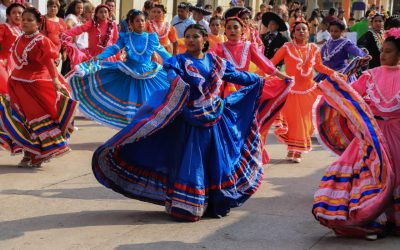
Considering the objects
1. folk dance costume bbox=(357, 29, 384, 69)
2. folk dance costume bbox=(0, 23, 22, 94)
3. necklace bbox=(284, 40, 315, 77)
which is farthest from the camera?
folk dance costume bbox=(357, 29, 384, 69)

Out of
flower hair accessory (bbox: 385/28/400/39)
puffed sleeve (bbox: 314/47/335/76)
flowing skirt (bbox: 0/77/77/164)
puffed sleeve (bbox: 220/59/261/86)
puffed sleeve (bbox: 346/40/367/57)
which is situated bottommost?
flowing skirt (bbox: 0/77/77/164)

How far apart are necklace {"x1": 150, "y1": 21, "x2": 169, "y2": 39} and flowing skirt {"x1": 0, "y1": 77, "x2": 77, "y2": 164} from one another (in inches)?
177

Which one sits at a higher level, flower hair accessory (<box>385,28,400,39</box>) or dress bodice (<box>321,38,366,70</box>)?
flower hair accessory (<box>385,28,400,39</box>)

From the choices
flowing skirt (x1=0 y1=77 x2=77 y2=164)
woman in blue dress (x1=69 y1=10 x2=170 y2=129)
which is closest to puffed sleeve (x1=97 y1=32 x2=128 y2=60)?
woman in blue dress (x1=69 y1=10 x2=170 y2=129)

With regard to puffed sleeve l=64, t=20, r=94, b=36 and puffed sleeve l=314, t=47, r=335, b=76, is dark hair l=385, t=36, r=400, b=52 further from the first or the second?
puffed sleeve l=64, t=20, r=94, b=36

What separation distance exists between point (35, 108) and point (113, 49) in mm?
1617

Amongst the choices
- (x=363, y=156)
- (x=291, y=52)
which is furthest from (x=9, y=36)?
(x=363, y=156)

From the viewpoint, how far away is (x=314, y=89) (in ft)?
31.7

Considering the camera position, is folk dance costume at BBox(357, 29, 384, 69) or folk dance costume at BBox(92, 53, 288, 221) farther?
folk dance costume at BBox(357, 29, 384, 69)

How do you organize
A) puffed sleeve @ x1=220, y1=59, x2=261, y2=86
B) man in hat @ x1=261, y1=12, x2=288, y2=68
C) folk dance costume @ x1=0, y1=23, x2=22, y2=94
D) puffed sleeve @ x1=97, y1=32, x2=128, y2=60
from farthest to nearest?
man in hat @ x1=261, y1=12, x2=288, y2=68
puffed sleeve @ x1=97, y1=32, x2=128, y2=60
folk dance costume @ x1=0, y1=23, x2=22, y2=94
puffed sleeve @ x1=220, y1=59, x2=261, y2=86

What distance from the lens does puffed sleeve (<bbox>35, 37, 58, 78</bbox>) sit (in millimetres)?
7953

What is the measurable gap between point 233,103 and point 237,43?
6.47 feet

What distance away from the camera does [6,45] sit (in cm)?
923

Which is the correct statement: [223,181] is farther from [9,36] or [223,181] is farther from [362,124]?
[9,36]
